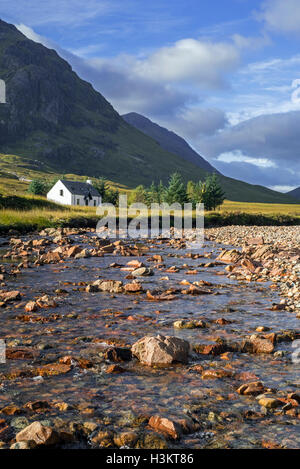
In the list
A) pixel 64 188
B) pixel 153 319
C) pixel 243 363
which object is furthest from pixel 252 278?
pixel 64 188

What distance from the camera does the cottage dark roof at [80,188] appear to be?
104 meters

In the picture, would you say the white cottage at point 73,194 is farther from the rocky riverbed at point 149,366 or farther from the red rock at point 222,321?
the red rock at point 222,321

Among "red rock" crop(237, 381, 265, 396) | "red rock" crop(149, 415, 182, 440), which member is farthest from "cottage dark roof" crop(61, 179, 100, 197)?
"red rock" crop(149, 415, 182, 440)

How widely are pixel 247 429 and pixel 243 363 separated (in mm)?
2541

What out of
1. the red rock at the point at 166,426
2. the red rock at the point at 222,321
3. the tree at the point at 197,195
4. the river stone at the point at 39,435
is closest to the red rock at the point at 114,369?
the red rock at the point at 166,426

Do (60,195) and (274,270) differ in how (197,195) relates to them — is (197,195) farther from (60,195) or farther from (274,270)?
(274,270)

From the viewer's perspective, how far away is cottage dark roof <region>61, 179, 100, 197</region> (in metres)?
104

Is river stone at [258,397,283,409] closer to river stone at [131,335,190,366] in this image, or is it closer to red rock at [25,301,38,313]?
river stone at [131,335,190,366]

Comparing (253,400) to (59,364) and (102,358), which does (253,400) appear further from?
(59,364)

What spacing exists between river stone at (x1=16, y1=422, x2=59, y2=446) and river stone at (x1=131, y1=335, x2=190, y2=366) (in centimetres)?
297

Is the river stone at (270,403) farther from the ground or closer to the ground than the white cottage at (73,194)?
closer to the ground

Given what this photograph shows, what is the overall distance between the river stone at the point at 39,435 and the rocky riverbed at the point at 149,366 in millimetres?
12

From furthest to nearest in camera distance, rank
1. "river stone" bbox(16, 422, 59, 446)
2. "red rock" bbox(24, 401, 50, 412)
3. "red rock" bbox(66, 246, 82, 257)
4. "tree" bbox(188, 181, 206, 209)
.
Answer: "tree" bbox(188, 181, 206, 209), "red rock" bbox(66, 246, 82, 257), "red rock" bbox(24, 401, 50, 412), "river stone" bbox(16, 422, 59, 446)

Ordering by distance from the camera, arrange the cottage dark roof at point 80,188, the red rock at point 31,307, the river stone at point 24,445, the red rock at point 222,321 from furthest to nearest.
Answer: the cottage dark roof at point 80,188, the red rock at point 31,307, the red rock at point 222,321, the river stone at point 24,445
